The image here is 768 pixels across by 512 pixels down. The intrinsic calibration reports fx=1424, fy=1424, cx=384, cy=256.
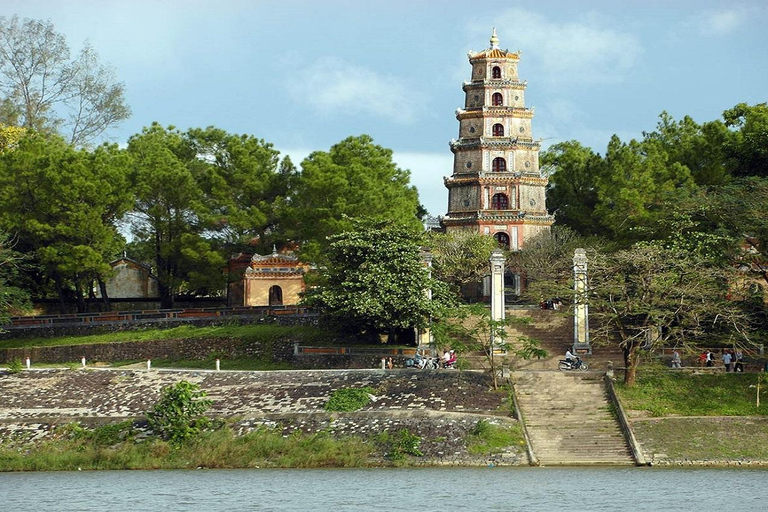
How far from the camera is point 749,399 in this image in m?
46.8

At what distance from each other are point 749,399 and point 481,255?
2100 centimetres

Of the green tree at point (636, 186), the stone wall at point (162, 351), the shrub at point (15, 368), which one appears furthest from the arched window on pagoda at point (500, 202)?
the shrub at point (15, 368)

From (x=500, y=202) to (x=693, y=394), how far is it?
81.7 feet

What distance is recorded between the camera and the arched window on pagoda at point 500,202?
70.5 m

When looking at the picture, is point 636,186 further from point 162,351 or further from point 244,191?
point 162,351

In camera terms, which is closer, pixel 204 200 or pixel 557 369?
pixel 557 369

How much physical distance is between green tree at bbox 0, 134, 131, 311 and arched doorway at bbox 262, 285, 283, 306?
26.1ft

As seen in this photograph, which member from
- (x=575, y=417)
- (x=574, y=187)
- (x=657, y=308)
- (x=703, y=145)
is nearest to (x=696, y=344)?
(x=657, y=308)

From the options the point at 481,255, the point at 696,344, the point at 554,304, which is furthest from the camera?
the point at 481,255

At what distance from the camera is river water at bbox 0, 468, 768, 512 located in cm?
3653

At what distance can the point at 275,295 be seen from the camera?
68.6 metres

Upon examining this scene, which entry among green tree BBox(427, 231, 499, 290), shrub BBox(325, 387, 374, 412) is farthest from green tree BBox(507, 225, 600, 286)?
shrub BBox(325, 387, 374, 412)

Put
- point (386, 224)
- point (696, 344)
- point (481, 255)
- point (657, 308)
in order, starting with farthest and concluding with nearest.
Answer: point (481, 255) → point (386, 224) → point (696, 344) → point (657, 308)

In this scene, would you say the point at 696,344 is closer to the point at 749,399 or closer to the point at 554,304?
the point at 749,399
